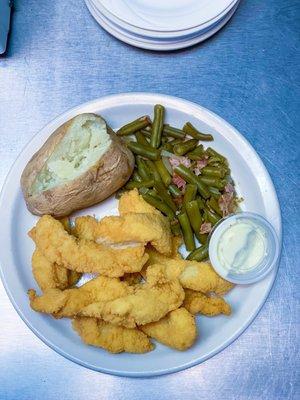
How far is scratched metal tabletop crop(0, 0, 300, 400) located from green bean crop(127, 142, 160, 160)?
0.55 ft

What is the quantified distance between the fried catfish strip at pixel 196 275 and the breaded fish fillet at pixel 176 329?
0.17 ft

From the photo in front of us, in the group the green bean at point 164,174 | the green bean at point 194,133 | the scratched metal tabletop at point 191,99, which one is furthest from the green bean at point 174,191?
the scratched metal tabletop at point 191,99

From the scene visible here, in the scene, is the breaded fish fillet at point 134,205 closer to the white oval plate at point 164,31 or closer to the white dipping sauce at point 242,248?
the white dipping sauce at point 242,248

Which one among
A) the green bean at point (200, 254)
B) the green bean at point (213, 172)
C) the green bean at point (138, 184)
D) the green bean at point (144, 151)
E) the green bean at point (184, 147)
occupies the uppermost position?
the green bean at point (144, 151)

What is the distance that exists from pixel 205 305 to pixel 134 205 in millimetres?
237

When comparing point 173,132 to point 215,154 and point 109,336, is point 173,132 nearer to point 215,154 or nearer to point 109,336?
point 215,154

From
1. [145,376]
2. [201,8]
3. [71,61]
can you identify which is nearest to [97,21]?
[71,61]

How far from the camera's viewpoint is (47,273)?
3.51 feet

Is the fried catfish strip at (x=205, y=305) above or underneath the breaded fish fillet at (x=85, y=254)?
underneath

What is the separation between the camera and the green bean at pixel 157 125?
3.72ft

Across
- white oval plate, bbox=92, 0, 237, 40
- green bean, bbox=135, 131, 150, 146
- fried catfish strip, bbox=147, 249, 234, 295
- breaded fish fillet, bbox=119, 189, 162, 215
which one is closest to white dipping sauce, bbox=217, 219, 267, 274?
fried catfish strip, bbox=147, 249, 234, 295

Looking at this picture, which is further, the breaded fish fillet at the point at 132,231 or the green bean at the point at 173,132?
the green bean at the point at 173,132

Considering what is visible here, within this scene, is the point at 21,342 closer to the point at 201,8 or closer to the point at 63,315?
the point at 63,315

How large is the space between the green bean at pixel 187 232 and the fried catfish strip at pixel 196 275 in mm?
47
